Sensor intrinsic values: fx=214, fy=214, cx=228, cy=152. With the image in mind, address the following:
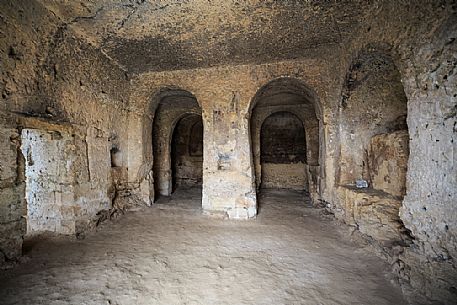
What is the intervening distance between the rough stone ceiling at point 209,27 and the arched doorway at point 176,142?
1.84 meters

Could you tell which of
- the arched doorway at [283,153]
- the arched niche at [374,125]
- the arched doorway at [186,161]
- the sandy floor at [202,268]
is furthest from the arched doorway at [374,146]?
the arched doorway at [186,161]

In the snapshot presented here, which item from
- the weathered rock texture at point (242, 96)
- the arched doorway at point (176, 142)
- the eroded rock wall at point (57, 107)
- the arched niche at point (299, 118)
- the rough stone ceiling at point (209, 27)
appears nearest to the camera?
the weathered rock texture at point (242, 96)

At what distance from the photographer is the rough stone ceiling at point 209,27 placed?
3.22 m

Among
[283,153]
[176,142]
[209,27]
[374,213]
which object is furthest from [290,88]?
[176,142]

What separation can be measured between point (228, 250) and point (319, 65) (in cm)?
446

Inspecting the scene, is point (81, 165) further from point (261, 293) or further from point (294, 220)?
point (294, 220)

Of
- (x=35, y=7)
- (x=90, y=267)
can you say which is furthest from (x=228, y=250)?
(x=35, y=7)

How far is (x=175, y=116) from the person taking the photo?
8.14m

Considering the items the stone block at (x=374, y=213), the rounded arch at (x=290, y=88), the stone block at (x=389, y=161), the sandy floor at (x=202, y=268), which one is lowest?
the sandy floor at (x=202, y=268)

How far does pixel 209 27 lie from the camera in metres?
3.76

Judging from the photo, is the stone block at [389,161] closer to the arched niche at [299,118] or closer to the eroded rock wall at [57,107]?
the arched niche at [299,118]

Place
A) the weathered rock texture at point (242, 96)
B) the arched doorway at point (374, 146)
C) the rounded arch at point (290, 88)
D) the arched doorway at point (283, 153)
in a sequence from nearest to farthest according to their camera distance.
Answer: the weathered rock texture at point (242, 96), the arched doorway at point (374, 146), the rounded arch at point (290, 88), the arched doorway at point (283, 153)

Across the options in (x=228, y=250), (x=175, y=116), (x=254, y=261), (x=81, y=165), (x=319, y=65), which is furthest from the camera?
(x=175, y=116)

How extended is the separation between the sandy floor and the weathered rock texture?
1.52 ft
